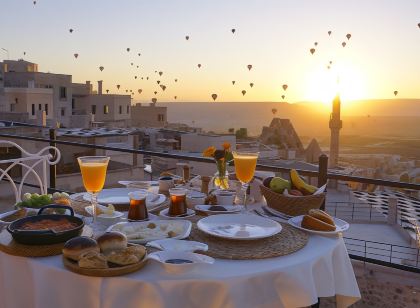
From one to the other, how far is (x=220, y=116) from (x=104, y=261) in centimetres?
8925

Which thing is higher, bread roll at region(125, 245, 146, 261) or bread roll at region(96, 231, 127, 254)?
bread roll at region(96, 231, 127, 254)

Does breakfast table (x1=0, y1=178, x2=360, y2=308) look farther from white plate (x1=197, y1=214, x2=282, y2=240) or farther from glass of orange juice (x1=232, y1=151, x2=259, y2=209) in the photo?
glass of orange juice (x1=232, y1=151, x2=259, y2=209)

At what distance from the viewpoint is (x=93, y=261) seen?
1191 millimetres

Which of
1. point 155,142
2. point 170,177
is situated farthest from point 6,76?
point 170,177

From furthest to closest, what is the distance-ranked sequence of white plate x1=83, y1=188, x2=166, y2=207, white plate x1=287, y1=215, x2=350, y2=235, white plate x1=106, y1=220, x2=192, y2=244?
white plate x1=83, y1=188, x2=166, y2=207, white plate x1=287, y1=215, x2=350, y2=235, white plate x1=106, y1=220, x2=192, y2=244

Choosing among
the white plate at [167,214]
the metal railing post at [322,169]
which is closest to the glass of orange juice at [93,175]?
the white plate at [167,214]

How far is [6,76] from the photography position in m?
35.0

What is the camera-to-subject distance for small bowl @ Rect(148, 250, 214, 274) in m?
1.20

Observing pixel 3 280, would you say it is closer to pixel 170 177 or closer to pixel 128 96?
pixel 170 177

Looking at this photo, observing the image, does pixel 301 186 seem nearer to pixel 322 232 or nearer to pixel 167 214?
pixel 322 232

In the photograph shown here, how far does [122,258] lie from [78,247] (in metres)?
0.14

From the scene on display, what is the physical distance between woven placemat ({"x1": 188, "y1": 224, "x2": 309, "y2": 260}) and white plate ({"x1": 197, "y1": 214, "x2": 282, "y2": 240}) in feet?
0.07

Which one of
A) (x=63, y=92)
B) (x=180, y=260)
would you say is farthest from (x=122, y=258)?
(x=63, y=92)

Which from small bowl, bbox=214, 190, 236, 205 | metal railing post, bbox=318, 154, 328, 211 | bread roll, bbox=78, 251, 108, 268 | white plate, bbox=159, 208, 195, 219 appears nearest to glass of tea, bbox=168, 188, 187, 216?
white plate, bbox=159, 208, 195, 219
